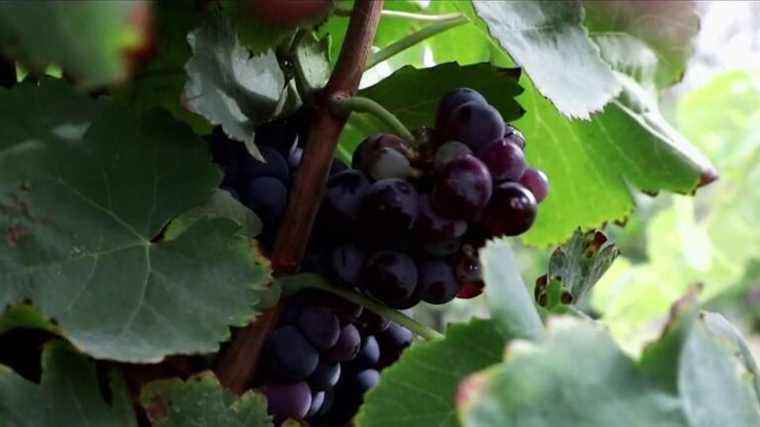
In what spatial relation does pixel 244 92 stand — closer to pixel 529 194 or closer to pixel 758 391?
pixel 529 194

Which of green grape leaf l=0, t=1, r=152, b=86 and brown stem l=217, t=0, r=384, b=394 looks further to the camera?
brown stem l=217, t=0, r=384, b=394

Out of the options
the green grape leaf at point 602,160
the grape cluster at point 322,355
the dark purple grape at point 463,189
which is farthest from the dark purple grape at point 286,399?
the green grape leaf at point 602,160

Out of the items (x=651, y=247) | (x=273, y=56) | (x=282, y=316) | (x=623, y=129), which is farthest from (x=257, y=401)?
(x=651, y=247)

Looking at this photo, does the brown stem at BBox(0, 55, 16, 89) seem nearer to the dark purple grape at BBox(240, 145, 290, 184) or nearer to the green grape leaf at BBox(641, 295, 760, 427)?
the dark purple grape at BBox(240, 145, 290, 184)

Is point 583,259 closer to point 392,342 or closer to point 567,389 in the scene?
point 392,342

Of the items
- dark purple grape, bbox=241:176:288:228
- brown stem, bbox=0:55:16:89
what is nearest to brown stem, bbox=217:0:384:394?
dark purple grape, bbox=241:176:288:228

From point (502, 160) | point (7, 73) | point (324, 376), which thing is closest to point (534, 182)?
point (502, 160)
